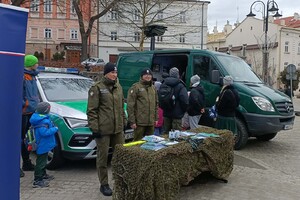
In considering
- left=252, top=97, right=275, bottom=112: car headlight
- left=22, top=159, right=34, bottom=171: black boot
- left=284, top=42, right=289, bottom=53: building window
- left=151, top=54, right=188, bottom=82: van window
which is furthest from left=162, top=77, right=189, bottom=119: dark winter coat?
left=284, top=42, right=289, bottom=53: building window

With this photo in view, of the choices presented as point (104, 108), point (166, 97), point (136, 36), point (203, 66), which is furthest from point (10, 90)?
point (136, 36)

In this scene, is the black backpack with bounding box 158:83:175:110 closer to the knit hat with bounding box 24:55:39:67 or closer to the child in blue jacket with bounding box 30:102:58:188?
the child in blue jacket with bounding box 30:102:58:188

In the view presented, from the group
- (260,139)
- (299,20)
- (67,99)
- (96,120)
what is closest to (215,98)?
(260,139)

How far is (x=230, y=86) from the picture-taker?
7.30 meters

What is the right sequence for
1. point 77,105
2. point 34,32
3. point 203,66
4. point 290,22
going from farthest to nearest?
point 290,22
point 34,32
point 203,66
point 77,105

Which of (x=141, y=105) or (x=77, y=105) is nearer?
(x=141, y=105)

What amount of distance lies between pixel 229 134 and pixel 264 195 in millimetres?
1062

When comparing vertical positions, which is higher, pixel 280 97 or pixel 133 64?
pixel 133 64

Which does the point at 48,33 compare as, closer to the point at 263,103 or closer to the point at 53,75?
the point at 53,75

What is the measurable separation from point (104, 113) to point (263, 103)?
430 centimetres

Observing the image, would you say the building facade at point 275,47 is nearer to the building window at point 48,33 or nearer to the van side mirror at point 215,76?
the building window at point 48,33

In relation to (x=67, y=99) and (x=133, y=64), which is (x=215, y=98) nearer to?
(x=133, y=64)

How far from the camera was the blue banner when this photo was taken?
205 centimetres

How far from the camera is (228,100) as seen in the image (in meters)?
7.25
